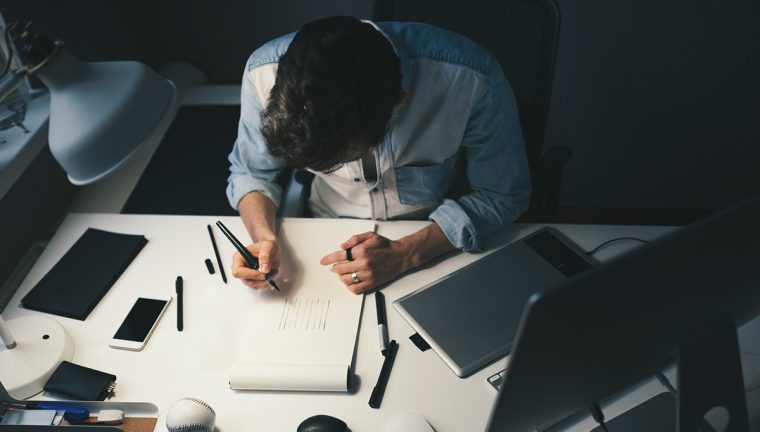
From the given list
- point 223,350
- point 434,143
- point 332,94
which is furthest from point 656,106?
point 223,350

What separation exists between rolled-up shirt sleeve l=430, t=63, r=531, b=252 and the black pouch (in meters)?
0.69

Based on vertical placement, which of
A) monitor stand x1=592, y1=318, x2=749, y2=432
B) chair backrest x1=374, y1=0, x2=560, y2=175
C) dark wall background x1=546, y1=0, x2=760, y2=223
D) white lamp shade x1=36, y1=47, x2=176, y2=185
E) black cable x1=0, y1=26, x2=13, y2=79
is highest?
black cable x1=0, y1=26, x2=13, y2=79

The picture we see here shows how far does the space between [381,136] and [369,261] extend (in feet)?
0.89

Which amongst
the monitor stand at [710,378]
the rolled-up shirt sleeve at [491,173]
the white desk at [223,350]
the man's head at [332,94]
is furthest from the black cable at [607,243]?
the man's head at [332,94]

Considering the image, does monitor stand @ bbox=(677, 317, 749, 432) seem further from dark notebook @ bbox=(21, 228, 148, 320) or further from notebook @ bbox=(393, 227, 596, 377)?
dark notebook @ bbox=(21, 228, 148, 320)

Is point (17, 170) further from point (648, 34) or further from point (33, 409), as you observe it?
point (648, 34)

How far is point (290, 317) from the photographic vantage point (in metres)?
1.11

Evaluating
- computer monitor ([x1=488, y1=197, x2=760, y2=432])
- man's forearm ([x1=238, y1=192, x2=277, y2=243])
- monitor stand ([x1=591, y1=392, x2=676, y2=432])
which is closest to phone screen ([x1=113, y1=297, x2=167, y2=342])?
man's forearm ([x1=238, y1=192, x2=277, y2=243])

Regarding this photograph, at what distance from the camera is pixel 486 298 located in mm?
1110

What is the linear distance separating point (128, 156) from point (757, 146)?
2.29 metres

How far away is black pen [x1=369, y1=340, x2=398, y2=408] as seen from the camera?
972 millimetres

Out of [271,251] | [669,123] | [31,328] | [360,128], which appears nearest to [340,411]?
[271,251]

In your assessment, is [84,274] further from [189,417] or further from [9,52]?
[9,52]

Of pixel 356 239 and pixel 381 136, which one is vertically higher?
pixel 381 136
